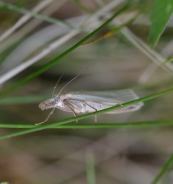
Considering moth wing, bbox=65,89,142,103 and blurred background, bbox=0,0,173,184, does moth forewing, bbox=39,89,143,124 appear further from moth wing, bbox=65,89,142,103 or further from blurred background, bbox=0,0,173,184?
blurred background, bbox=0,0,173,184

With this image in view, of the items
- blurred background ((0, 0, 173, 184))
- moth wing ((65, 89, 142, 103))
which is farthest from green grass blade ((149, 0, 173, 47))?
blurred background ((0, 0, 173, 184))

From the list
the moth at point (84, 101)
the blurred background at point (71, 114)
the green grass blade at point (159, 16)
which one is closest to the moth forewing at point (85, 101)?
the moth at point (84, 101)

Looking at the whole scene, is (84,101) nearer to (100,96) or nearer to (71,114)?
(100,96)

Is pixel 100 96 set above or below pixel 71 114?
below

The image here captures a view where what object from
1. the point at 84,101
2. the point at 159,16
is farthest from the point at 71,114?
the point at 159,16

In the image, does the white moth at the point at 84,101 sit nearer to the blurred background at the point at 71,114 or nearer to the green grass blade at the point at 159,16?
the green grass blade at the point at 159,16
